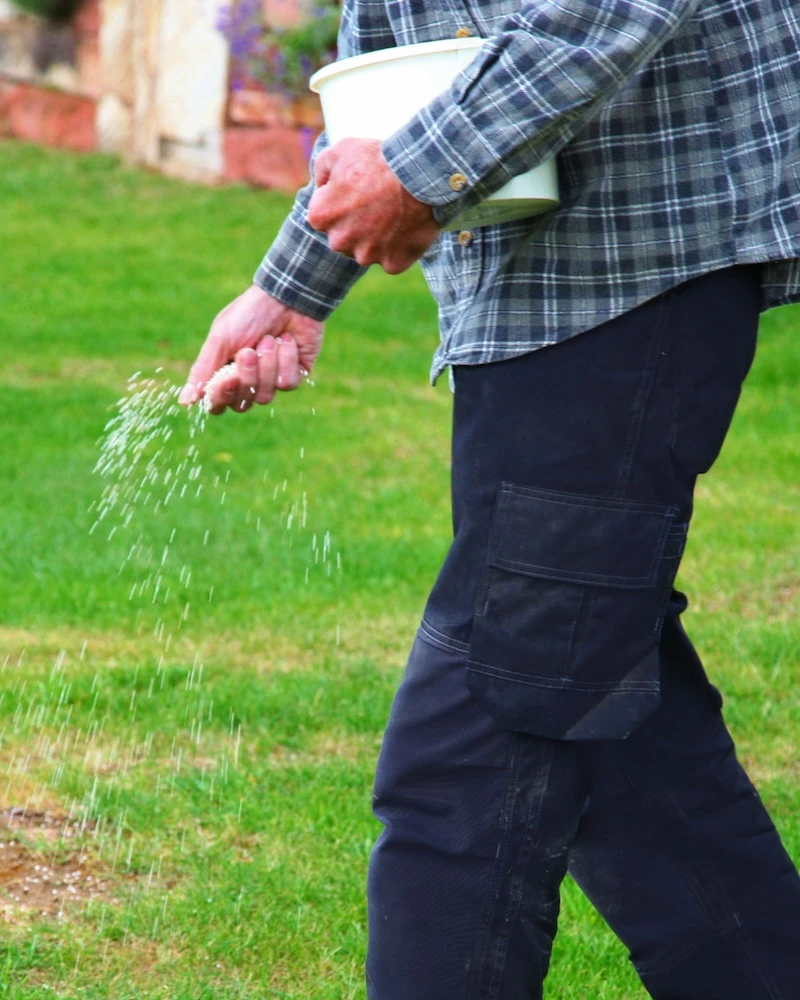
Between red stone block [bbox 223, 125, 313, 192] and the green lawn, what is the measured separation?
4134 millimetres

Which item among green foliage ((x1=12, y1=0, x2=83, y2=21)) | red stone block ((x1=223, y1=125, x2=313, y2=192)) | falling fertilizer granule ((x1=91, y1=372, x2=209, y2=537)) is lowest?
falling fertilizer granule ((x1=91, y1=372, x2=209, y2=537))

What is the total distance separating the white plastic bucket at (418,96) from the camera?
157cm

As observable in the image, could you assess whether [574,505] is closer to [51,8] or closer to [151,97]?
[151,97]

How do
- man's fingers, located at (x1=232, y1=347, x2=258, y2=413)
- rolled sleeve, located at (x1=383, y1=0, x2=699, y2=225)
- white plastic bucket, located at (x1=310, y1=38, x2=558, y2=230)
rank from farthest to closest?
1. man's fingers, located at (x1=232, y1=347, x2=258, y2=413)
2. white plastic bucket, located at (x1=310, y1=38, x2=558, y2=230)
3. rolled sleeve, located at (x1=383, y1=0, x2=699, y2=225)

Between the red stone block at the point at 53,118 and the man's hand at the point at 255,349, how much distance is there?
1193cm

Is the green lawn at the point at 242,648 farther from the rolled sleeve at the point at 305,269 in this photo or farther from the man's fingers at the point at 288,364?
the rolled sleeve at the point at 305,269

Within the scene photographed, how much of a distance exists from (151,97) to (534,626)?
38.5ft

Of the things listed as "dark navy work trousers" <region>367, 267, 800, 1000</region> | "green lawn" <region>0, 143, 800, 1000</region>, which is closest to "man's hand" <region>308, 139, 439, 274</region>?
"dark navy work trousers" <region>367, 267, 800, 1000</region>

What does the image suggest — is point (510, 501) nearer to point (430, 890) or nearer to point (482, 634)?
point (482, 634)

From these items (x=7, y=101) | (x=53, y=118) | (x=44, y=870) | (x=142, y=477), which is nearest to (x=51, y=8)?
(x=53, y=118)

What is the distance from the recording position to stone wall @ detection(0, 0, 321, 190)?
11758 mm

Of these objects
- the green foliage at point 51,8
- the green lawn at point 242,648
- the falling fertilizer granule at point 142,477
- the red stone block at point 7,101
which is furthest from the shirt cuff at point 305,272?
the red stone block at point 7,101

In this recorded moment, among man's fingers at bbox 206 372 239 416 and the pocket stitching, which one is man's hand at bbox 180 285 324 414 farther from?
the pocket stitching

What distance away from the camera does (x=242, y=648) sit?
393 centimetres
